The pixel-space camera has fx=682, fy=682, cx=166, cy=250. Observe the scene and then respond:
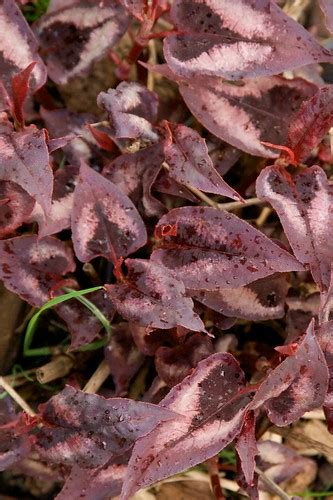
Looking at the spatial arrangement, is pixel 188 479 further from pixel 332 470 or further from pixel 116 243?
pixel 116 243

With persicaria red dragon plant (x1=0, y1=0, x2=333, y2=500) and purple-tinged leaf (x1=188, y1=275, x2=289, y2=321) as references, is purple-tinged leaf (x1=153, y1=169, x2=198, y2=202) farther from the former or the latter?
purple-tinged leaf (x1=188, y1=275, x2=289, y2=321)

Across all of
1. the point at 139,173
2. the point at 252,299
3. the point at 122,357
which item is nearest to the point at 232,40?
the point at 139,173

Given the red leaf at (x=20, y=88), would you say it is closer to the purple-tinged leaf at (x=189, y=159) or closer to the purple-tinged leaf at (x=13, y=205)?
the purple-tinged leaf at (x=13, y=205)

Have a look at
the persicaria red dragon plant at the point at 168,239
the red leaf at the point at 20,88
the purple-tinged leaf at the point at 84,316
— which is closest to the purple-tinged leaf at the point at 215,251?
the persicaria red dragon plant at the point at 168,239

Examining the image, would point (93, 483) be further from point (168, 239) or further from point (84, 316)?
point (168, 239)

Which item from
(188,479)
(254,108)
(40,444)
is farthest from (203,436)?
(254,108)

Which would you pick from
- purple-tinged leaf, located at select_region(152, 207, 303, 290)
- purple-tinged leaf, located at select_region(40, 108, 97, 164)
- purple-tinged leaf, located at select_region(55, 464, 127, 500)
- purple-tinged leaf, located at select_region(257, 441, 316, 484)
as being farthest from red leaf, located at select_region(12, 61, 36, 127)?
purple-tinged leaf, located at select_region(257, 441, 316, 484)

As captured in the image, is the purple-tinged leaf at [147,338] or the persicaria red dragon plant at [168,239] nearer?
the persicaria red dragon plant at [168,239]
